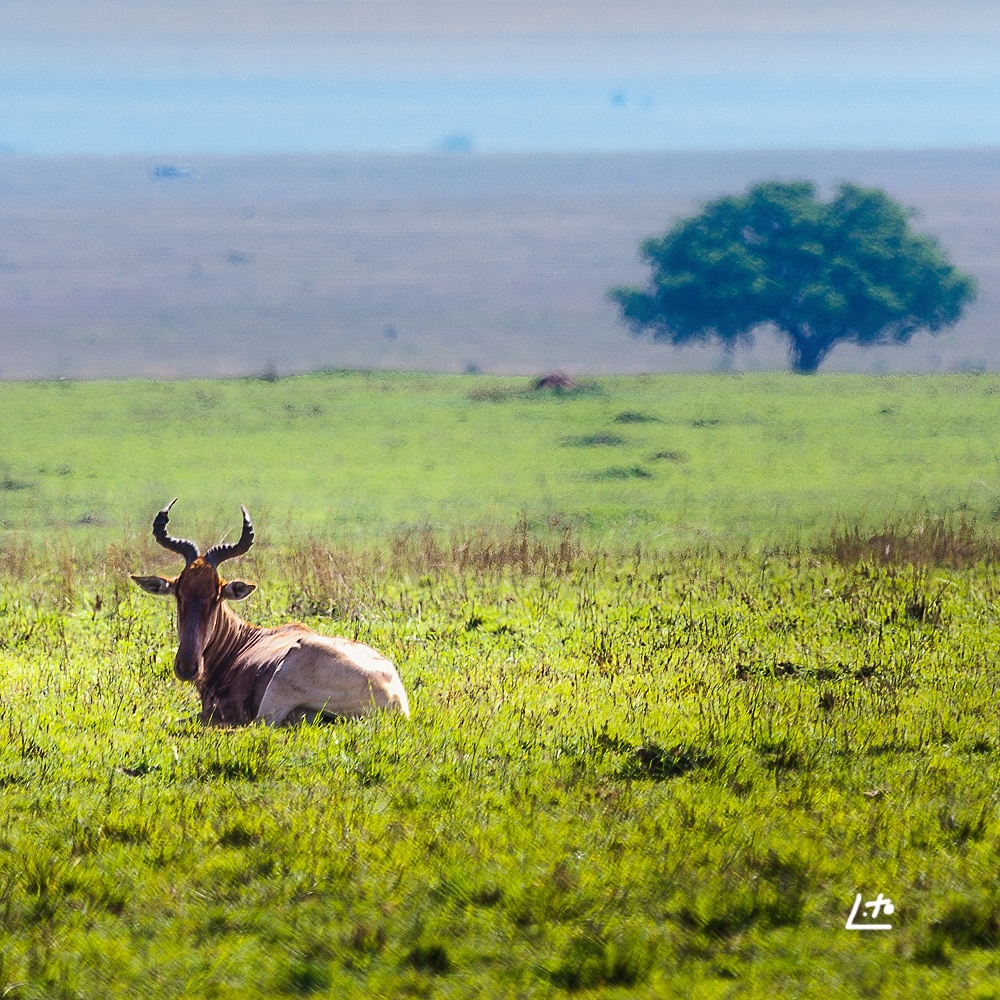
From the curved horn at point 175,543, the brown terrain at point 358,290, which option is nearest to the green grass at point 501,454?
the curved horn at point 175,543

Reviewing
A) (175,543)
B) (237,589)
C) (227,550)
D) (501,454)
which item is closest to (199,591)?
(237,589)

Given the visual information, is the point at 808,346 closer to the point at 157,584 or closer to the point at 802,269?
the point at 802,269

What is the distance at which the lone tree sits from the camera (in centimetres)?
7350

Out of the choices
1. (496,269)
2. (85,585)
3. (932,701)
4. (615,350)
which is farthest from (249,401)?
(496,269)

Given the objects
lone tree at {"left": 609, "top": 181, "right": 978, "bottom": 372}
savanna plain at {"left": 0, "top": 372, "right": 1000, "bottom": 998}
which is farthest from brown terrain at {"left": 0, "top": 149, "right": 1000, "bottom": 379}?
savanna plain at {"left": 0, "top": 372, "right": 1000, "bottom": 998}

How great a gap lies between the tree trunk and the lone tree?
1171 millimetres

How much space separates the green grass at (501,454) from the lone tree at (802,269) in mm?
19664

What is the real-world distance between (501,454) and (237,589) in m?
28.6

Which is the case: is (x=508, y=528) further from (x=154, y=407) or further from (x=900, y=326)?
(x=900, y=326)

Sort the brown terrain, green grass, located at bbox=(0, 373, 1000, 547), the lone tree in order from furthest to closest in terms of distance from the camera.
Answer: the brown terrain → the lone tree → green grass, located at bbox=(0, 373, 1000, 547)

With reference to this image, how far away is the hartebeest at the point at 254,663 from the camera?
31.7 feet

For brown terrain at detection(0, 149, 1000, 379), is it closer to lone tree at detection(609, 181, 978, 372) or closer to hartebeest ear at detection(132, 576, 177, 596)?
lone tree at detection(609, 181, 978, 372)

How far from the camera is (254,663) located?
34.4ft

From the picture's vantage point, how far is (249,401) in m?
47.7
